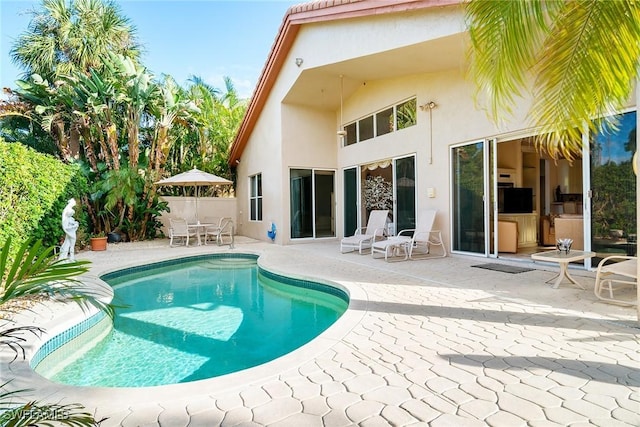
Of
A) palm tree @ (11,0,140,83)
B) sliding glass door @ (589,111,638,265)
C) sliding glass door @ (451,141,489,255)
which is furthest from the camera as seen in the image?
palm tree @ (11,0,140,83)

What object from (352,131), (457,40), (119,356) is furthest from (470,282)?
(352,131)

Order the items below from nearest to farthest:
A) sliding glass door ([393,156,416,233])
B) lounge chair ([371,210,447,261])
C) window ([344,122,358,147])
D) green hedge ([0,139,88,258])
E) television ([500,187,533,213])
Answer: green hedge ([0,139,88,258])
lounge chair ([371,210,447,261])
television ([500,187,533,213])
sliding glass door ([393,156,416,233])
window ([344,122,358,147])

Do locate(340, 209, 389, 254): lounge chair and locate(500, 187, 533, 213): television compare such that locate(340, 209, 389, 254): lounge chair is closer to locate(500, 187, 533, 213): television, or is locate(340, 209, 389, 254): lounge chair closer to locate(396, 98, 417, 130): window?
locate(396, 98, 417, 130): window

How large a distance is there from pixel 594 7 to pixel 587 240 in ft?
15.1

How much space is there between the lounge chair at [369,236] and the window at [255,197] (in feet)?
16.9

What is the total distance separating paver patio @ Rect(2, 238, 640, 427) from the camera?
7.17ft

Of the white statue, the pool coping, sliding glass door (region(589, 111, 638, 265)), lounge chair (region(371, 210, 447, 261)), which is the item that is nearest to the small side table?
sliding glass door (region(589, 111, 638, 265))

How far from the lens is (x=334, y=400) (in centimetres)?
238

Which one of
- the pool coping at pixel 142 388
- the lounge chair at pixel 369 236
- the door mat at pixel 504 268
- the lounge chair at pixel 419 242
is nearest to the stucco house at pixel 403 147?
the lounge chair at pixel 419 242

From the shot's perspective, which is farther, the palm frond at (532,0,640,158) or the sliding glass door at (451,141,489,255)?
the sliding glass door at (451,141,489,255)

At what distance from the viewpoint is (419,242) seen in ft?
27.6

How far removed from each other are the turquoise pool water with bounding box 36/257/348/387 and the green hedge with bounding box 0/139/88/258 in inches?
62.8

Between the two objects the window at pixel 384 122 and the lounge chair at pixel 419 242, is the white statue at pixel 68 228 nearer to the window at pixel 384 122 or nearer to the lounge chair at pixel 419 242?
the lounge chair at pixel 419 242

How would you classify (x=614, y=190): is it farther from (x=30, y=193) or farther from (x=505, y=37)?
(x=30, y=193)
